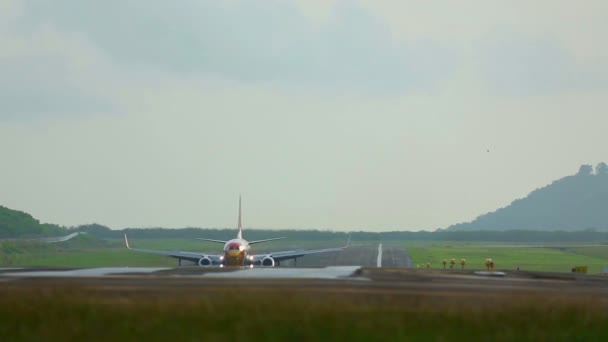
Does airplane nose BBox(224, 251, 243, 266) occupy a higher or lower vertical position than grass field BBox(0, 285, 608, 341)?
higher

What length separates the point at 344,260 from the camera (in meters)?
138

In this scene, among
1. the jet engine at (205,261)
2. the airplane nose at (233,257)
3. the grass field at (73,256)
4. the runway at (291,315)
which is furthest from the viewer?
the grass field at (73,256)

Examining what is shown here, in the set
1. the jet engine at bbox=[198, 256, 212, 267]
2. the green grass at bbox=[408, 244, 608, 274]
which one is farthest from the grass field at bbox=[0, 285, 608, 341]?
the green grass at bbox=[408, 244, 608, 274]

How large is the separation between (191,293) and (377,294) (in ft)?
22.8

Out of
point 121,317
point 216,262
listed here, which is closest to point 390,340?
point 121,317

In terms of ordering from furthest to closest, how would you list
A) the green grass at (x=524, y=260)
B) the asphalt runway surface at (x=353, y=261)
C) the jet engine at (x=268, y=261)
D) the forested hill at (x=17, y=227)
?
the forested hill at (x=17, y=227) → the green grass at (x=524, y=260) → the asphalt runway surface at (x=353, y=261) → the jet engine at (x=268, y=261)

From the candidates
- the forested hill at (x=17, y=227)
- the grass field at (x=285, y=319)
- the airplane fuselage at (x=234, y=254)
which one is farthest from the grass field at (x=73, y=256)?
the grass field at (x=285, y=319)

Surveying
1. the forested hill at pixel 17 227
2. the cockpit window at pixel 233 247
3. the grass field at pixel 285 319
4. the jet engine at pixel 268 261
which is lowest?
the grass field at pixel 285 319

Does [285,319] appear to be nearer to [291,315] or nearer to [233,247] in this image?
[291,315]

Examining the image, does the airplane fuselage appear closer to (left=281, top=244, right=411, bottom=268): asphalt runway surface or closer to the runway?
(left=281, top=244, right=411, bottom=268): asphalt runway surface

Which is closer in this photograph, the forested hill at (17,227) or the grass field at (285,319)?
the grass field at (285,319)

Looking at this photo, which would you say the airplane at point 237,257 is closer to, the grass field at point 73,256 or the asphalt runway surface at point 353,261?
the asphalt runway surface at point 353,261

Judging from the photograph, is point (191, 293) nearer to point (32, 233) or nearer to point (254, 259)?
point (254, 259)

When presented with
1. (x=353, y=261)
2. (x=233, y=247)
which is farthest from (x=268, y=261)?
(x=353, y=261)
